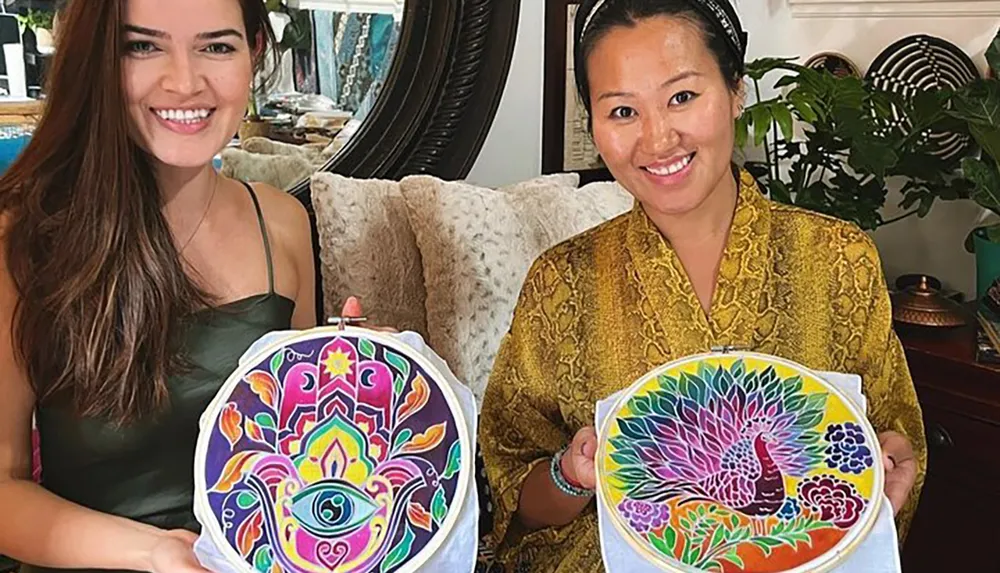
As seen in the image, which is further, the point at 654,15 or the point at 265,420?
the point at 654,15

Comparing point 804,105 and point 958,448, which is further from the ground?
point 804,105

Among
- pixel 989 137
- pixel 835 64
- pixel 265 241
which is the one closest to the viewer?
pixel 265 241

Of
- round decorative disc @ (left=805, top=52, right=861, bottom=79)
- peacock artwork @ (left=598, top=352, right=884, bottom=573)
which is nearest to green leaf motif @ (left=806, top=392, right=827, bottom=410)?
peacock artwork @ (left=598, top=352, right=884, bottom=573)

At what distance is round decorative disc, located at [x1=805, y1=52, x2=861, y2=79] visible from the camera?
7.92 ft

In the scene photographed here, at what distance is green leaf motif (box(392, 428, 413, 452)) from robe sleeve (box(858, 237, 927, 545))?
61 centimetres

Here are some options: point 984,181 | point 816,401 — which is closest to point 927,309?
point 984,181

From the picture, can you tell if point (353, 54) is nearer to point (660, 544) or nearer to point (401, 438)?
point (401, 438)

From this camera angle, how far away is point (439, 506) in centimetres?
100

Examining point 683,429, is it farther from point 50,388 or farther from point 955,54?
point 955,54

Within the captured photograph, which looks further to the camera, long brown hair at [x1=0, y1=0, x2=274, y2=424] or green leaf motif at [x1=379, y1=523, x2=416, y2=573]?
long brown hair at [x1=0, y1=0, x2=274, y2=424]

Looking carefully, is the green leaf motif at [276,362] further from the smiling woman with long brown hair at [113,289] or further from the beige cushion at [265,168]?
the beige cushion at [265,168]

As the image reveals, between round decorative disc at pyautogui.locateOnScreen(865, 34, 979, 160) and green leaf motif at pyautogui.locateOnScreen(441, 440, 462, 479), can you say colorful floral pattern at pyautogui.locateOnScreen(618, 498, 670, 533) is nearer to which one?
green leaf motif at pyautogui.locateOnScreen(441, 440, 462, 479)

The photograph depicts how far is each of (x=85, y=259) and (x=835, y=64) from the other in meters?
1.87

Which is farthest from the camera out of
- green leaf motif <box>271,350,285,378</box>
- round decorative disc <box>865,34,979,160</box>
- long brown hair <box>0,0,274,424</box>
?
round decorative disc <box>865,34,979,160</box>
